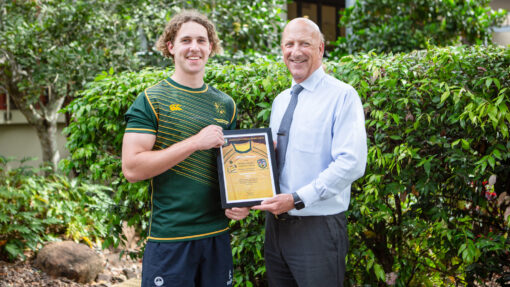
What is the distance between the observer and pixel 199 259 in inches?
104

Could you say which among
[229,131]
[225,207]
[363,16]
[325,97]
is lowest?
[225,207]

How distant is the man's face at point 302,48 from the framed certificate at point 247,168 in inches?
15.8

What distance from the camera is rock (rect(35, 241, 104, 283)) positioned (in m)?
5.81

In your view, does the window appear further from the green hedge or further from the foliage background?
the green hedge

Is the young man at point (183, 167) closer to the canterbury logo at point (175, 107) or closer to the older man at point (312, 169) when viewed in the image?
the canterbury logo at point (175, 107)

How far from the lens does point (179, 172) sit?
262 cm

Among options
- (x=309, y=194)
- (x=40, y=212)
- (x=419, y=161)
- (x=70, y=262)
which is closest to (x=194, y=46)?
(x=309, y=194)

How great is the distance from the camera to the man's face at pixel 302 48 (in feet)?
8.89

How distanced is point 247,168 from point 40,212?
4.80m

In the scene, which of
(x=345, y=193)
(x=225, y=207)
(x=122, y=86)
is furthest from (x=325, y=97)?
(x=122, y=86)

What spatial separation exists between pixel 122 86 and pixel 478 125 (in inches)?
111

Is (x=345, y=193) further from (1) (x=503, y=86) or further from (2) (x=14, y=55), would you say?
(2) (x=14, y=55)

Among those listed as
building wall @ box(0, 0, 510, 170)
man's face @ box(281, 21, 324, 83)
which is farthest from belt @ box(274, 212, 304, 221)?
building wall @ box(0, 0, 510, 170)

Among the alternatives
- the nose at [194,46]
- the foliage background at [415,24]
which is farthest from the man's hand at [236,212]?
the foliage background at [415,24]
